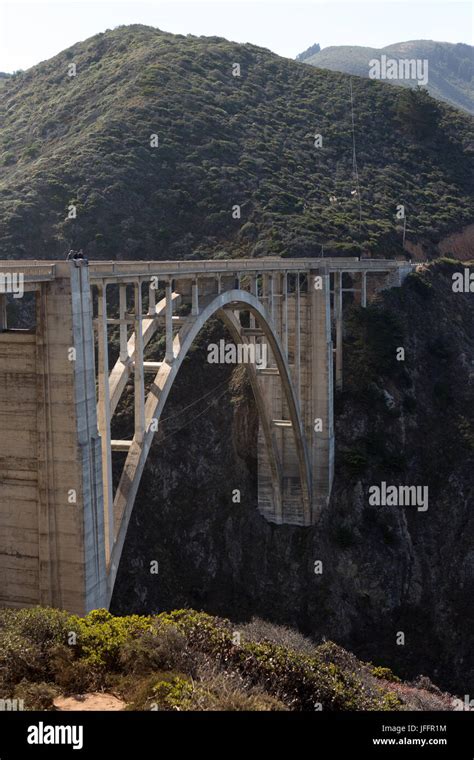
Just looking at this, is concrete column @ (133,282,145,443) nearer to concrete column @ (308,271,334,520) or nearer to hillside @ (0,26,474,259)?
concrete column @ (308,271,334,520)

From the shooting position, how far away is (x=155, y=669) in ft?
46.0

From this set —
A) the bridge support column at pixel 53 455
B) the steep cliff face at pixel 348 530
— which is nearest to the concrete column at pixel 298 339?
the steep cliff face at pixel 348 530

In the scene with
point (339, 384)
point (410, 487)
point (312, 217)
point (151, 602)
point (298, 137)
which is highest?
point (298, 137)

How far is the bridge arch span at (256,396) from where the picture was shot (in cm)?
2016

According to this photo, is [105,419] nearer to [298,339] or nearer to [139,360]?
[139,360]

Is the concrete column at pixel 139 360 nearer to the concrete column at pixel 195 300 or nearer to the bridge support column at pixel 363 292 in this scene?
the concrete column at pixel 195 300

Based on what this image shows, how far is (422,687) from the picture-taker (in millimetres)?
27422

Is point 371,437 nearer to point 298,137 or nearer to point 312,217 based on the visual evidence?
point 312,217

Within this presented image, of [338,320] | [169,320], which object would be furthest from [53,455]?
[338,320]

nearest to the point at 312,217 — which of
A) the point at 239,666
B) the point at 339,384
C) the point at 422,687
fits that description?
the point at 339,384

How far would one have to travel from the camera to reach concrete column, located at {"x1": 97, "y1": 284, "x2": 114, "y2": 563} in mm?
18297

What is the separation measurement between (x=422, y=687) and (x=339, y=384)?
63.9ft

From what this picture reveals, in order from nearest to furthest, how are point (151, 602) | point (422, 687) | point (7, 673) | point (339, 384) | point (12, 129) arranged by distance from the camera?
point (7, 673) → point (422, 687) → point (151, 602) → point (339, 384) → point (12, 129)

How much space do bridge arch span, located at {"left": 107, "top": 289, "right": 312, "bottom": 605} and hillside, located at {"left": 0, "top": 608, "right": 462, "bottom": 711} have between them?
3.54 metres
